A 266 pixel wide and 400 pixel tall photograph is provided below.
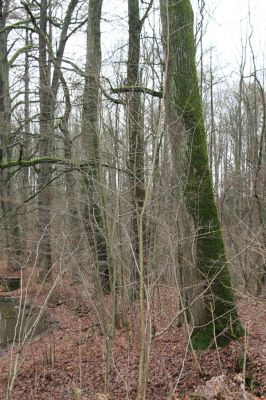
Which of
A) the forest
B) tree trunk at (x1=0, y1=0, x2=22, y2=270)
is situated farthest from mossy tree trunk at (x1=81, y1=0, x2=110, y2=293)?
tree trunk at (x1=0, y1=0, x2=22, y2=270)

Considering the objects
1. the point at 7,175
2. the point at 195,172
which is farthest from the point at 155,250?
the point at 7,175

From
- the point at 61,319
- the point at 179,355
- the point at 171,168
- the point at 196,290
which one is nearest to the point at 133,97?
the point at 171,168

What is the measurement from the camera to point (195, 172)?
7.22 metres

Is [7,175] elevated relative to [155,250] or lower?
→ elevated

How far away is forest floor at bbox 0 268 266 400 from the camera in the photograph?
593cm

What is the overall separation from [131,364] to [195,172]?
326cm

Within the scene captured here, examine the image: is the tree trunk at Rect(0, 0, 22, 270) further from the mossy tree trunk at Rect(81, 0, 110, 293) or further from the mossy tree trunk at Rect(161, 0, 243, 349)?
the mossy tree trunk at Rect(161, 0, 243, 349)

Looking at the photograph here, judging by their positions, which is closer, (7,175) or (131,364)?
(131,364)

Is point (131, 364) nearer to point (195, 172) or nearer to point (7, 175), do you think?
point (195, 172)

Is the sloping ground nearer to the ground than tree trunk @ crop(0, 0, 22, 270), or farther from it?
nearer to the ground

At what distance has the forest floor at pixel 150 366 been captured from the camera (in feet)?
19.5

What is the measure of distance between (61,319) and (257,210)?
623 cm

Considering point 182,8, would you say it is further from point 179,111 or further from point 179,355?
point 179,355

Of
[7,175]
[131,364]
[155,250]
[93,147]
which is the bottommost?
[131,364]
